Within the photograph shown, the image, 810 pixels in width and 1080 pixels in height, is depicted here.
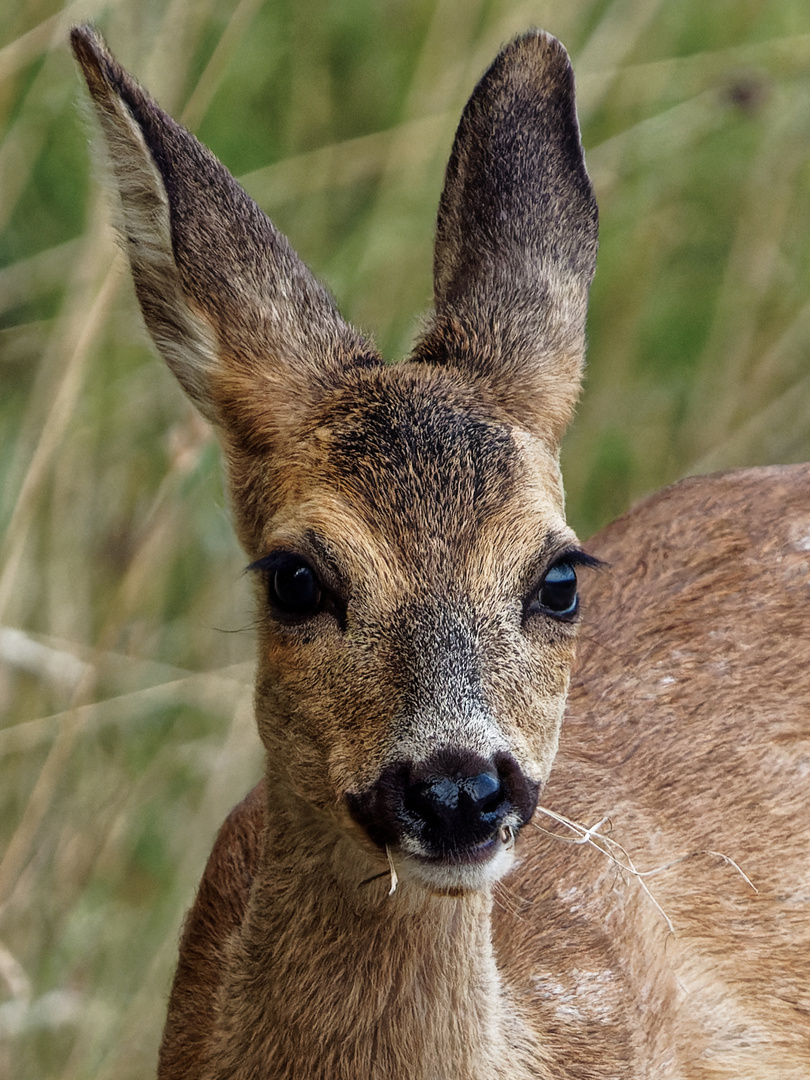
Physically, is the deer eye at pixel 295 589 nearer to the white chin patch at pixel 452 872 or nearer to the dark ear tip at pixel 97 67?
the white chin patch at pixel 452 872

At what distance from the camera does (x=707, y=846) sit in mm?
4410

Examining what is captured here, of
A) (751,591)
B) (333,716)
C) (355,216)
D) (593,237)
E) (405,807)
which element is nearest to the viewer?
(405,807)

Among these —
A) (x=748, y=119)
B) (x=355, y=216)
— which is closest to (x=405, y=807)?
(x=355, y=216)

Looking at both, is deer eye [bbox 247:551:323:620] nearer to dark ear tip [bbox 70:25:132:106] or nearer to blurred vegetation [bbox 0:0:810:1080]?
dark ear tip [bbox 70:25:132:106]

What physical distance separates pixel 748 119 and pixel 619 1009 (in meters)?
3.56

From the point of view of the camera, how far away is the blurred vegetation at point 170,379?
5.25 metres

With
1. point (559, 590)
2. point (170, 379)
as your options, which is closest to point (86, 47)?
point (559, 590)

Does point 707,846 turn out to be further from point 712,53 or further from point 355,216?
point 712,53

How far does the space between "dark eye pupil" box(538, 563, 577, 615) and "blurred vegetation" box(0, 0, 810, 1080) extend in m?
1.45

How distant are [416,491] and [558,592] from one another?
33 centimetres

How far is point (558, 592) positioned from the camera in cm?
354

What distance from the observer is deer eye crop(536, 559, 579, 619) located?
11.6 feet

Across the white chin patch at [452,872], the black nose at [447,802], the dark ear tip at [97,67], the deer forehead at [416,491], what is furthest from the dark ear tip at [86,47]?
the white chin patch at [452,872]

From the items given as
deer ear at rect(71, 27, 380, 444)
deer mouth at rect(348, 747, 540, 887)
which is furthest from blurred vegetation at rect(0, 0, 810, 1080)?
deer mouth at rect(348, 747, 540, 887)
